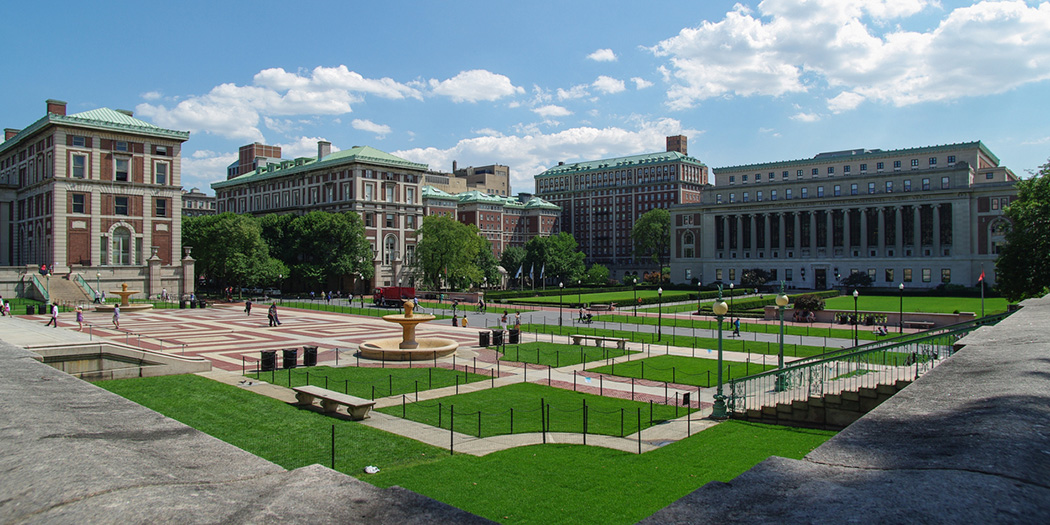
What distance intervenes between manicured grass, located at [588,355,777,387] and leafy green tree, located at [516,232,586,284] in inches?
3320

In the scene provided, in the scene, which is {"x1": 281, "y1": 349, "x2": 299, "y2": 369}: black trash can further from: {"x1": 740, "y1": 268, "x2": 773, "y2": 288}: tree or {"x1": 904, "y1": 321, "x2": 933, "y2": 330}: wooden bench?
{"x1": 740, "y1": 268, "x2": 773, "y2": 288}: tree

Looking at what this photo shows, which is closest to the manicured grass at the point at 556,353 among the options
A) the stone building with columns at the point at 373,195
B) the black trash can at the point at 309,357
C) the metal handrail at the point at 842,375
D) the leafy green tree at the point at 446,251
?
the black trash can at the point at 309,357

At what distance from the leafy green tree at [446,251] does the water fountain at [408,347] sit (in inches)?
2099

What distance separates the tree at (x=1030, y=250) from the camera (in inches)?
1533

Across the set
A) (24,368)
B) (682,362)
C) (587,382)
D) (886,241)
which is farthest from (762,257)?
(24,368)

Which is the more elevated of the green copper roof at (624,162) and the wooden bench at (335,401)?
the green copper roof at (624,162)

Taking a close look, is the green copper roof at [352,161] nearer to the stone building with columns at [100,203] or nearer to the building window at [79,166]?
the stone building with columns at [100,203]

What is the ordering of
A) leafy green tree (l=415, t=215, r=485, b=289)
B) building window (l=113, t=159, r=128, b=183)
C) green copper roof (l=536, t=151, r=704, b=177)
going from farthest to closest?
green copper roof (l=536, t=151, r=704, b=177)
leafy green tree (l=415, t=215, r=485, b=289)
building window (l=113, t=159, r=128, b=183)

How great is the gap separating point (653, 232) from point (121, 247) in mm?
97962

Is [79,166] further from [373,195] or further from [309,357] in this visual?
[309,357]

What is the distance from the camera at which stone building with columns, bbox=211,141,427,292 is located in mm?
95688

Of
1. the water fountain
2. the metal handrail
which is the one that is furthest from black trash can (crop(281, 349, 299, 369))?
the metal handrail

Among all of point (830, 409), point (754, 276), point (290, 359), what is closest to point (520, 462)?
point (830, 409)

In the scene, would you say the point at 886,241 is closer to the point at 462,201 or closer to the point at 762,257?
the point at 762,257
